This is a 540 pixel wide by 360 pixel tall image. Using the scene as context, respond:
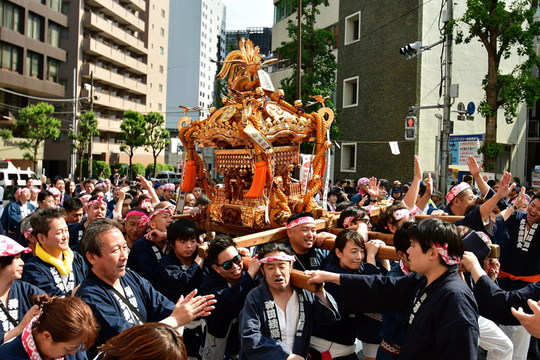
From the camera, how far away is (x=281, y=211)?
445 cm

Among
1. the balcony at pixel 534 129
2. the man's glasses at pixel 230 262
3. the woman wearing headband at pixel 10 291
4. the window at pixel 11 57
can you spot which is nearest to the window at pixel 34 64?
the window at pixel 11 57

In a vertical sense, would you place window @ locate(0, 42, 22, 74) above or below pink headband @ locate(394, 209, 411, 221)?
above

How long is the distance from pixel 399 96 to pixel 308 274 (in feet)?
56.9

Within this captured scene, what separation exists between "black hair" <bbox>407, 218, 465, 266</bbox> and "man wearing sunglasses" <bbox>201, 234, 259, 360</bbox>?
120 cm

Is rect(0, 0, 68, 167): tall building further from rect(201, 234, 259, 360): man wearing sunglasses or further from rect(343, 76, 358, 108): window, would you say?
rect(201, 234, 259, 360): man wearing sunglasses

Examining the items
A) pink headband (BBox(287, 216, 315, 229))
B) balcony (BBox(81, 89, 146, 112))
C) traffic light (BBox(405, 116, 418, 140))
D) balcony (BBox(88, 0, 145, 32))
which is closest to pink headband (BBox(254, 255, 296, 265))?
pink headband (BBox(287, 216, 315, 229))

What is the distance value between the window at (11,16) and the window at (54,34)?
247 cm

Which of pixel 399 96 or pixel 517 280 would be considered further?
pixel 399 96

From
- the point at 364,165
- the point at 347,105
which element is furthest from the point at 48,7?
the point at 364,165

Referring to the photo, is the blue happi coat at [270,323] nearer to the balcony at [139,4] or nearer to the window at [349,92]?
the window at [349,92]

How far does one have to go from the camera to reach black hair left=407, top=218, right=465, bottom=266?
2.18 metres

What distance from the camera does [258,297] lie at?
2.67 meters

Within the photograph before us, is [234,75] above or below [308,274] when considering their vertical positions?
above

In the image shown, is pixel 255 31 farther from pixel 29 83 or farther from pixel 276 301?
pixel 276 301
